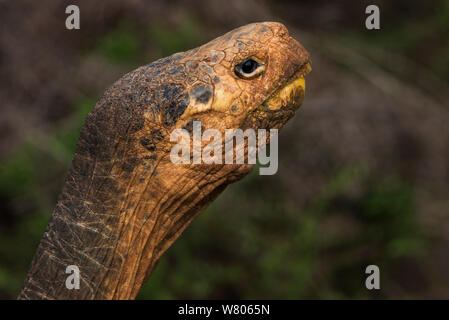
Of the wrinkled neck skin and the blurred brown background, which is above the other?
the blurred brown background

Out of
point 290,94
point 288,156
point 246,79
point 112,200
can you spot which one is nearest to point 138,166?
point 112,200

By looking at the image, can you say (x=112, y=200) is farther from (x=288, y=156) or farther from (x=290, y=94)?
(x=288, y=156)

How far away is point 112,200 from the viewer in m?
1.58

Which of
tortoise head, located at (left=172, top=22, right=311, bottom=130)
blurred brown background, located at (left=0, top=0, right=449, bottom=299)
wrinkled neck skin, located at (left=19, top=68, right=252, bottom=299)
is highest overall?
blurred brown background, located at (left=0, top=0, right=449, bottom=299)

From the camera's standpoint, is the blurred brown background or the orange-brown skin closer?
the orange-brown skin

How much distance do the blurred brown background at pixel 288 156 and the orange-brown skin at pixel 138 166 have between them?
2.36 meters

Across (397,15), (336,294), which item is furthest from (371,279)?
(397,15)

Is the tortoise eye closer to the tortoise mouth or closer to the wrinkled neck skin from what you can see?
the tortoise mouth

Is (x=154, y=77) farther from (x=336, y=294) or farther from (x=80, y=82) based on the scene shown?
(x=80, y=82)

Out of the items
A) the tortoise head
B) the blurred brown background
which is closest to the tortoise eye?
the tortoise head

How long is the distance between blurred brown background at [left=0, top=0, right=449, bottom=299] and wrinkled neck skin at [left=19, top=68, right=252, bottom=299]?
2.36 m

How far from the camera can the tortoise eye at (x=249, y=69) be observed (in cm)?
165

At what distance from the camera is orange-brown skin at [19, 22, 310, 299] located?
5.20 ft

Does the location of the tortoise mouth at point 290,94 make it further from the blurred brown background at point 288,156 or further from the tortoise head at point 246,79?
the blurred brown background at point 288,156
